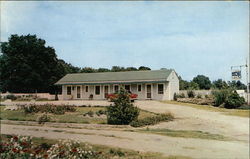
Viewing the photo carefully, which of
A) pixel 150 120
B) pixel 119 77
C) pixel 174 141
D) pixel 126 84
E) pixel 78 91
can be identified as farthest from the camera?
pixel 78 91

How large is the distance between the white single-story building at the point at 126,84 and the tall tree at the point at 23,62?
4252 millimetres

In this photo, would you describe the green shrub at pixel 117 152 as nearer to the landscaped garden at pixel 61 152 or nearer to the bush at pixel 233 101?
the landscaped garden at pixel 61 152

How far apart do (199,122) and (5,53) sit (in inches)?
1309

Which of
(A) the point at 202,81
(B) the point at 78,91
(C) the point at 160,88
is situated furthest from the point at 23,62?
(A) the point at 202,81

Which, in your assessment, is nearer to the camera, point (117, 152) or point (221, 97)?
point (117, 152)

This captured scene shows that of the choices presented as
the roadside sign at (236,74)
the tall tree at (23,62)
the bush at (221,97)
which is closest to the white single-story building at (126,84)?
the tall tree at (23,62)

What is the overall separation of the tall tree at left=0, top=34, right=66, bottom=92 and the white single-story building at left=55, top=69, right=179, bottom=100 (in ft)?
13.9

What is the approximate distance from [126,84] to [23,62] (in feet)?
48.1

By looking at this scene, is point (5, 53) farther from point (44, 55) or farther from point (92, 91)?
point (92, 91)

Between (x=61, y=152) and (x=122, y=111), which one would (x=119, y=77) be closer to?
(x=122, y=111)

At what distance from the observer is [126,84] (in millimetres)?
36250

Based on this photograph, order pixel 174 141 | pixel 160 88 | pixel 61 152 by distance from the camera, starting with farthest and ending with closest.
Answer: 1. pixel 160 88
2. pixel 174 141
3. pixel 61 152

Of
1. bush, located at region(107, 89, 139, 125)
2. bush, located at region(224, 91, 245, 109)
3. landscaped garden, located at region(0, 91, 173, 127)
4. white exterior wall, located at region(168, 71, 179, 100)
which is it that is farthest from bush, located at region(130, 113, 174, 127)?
white exterior wall, located at region(168, 71, 179, 100)

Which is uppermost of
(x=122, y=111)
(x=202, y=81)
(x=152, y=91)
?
(x=202, y=81)
